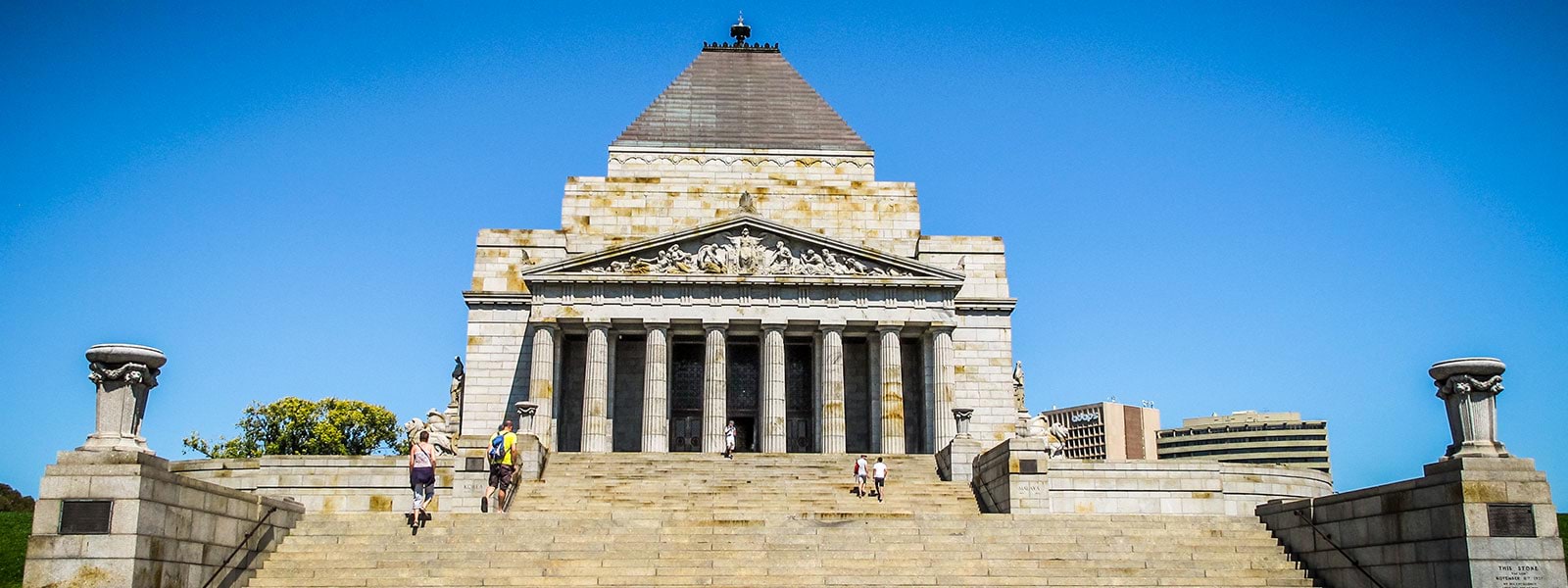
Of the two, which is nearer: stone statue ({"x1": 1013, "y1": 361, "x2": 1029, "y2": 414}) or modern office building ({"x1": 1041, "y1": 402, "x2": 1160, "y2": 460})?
stone statue ({"x1": 1013, "y1": 361, "x2": 1029, "y2": 414})

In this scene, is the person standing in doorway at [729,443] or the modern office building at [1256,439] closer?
the person standing in doorway at [729,443]

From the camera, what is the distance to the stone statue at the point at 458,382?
47844 mm

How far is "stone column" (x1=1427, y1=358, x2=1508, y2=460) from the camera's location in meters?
21.0

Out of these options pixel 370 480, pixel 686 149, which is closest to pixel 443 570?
pixel 370 480

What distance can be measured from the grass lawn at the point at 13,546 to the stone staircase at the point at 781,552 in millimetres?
7320

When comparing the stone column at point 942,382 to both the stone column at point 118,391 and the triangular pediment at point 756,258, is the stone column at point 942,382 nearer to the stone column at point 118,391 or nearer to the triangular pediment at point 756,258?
the triangular pediment at point 756,258

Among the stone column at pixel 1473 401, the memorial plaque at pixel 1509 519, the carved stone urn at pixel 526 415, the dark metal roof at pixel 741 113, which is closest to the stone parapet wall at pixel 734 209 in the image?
the dark metal roof at pixel 741 113

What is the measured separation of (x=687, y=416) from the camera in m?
49.3

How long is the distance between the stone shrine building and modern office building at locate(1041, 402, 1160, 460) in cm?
11871

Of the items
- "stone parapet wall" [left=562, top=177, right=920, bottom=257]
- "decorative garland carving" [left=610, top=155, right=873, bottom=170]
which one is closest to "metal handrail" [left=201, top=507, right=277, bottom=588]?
"stone parapet wall" [left=562, top=177, right=920, bottom=257]

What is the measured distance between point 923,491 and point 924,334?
10.7 metres

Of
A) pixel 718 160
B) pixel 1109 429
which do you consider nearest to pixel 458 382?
pixel 718 160

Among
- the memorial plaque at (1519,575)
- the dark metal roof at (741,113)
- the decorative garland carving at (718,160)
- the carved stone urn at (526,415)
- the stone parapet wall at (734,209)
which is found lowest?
the memorial plaque at (1519,575)

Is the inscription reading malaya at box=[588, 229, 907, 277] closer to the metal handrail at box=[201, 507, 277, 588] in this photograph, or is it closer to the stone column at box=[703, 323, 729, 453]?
the stone column at box=[703, 323, 729, 453]
